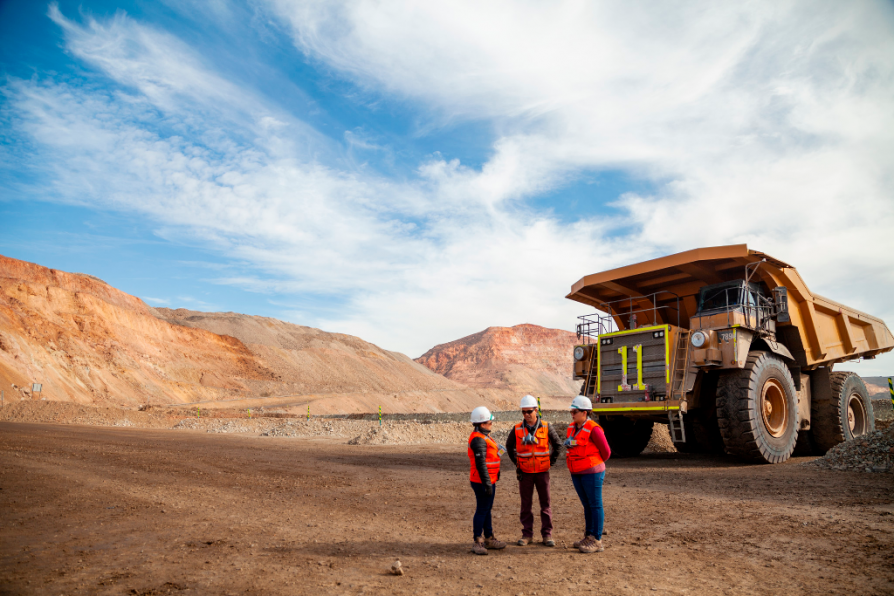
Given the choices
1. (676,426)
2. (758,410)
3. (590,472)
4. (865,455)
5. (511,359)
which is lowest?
(590,472)

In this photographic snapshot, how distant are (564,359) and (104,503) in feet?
412

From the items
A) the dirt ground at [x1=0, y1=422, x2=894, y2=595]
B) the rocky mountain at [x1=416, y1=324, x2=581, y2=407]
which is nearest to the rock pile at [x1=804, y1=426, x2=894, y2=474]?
the dirt ground at [x1=0, y1=422, x2=894, y2=595]

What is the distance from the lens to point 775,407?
1116 cm

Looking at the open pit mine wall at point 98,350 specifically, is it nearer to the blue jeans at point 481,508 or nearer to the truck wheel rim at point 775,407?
the blue jeans at point 481,508

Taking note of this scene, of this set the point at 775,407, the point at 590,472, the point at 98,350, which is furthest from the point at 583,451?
the point at 98,350

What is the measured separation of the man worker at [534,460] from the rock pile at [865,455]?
22.9 feet

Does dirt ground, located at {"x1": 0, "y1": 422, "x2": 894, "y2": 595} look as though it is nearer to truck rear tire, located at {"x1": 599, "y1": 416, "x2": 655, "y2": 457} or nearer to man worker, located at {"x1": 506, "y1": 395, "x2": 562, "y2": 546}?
man worker, located at {"x1": 506, "y1": 395, "x2": 562, "y2": 546}

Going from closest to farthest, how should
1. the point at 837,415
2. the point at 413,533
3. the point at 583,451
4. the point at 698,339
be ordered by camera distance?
the point at 583,451 → the point at 413,533 → the point at 698,339 → the point at 837,415

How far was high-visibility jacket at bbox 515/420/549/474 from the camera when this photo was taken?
18.0 feet

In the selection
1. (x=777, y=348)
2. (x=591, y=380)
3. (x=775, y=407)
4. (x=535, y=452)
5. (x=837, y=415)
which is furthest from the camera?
(x=837, y=415)

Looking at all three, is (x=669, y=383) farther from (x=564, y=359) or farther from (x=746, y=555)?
(x=564, y=359)

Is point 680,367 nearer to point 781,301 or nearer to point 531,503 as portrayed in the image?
point 781,301

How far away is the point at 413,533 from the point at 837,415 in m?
11.1

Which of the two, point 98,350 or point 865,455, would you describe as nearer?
point 865,455
